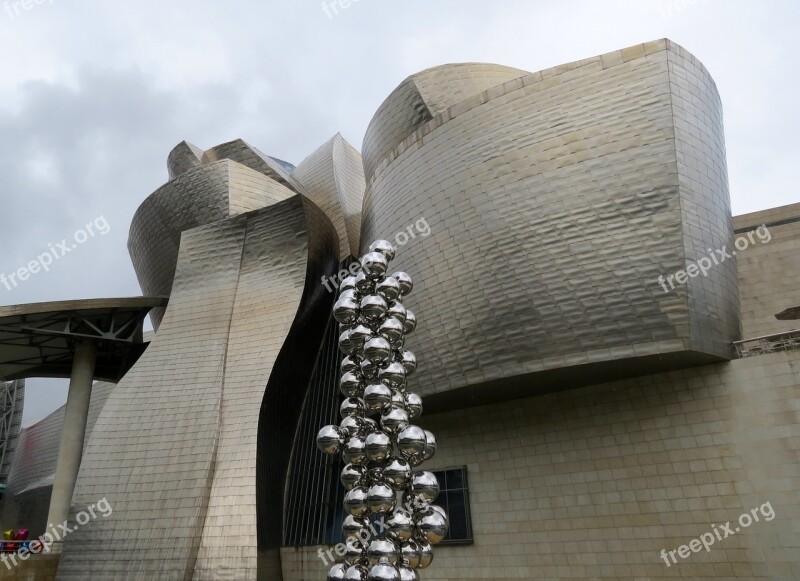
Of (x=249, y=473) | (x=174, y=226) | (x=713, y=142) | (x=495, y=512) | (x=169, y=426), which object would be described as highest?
(x=174, y=226)

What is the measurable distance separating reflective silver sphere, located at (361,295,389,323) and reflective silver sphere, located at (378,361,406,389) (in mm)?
586

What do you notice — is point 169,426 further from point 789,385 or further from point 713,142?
point 713,142

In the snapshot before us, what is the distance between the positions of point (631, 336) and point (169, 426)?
1061cm

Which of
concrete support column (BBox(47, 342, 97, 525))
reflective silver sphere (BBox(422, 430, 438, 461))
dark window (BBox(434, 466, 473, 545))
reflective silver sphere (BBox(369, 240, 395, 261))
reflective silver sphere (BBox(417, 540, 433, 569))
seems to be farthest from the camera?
concrete support column (BBox(47, 342, 97, 525))

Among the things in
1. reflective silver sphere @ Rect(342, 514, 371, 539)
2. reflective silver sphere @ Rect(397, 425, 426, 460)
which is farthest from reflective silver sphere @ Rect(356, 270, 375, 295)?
reflective silver sphere @ Rect(342, 514, 371, 539)

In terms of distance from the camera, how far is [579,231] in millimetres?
10875

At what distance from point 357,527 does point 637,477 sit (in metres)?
7.61

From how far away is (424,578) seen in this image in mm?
12367

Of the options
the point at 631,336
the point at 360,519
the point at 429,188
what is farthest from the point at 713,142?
the point at 360,519

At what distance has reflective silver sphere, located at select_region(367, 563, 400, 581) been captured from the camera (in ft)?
14.4

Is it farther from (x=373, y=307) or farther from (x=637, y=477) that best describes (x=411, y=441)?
(x=637, y=477)

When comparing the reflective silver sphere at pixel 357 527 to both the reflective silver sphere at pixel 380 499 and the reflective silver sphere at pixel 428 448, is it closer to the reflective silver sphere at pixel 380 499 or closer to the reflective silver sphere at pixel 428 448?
the reflective silver sphere at pixel 380 499

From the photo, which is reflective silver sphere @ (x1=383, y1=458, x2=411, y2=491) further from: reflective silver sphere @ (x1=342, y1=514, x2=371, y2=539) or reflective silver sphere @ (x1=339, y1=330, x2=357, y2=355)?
reflective silver sphere @ (x1=339, y1=330, x2=357, y2=355)

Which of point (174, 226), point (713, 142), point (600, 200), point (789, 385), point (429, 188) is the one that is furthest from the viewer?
point (174, 226)
